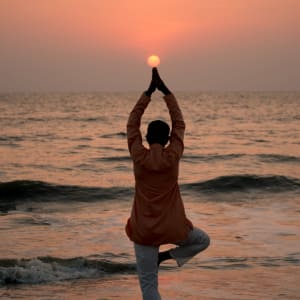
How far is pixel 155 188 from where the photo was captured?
5.50m

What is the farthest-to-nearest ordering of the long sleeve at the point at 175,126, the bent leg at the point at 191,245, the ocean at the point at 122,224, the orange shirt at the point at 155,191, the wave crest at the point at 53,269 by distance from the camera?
the wave crest at the point at 53,269 < the ocean at the point at 122,224 < the bent leg at the point at 191,245 < the long sleeve at the point at 175,126 < the orange shirt at the point at 155,191

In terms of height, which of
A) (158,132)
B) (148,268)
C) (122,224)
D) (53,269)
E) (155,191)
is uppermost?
(158,132)

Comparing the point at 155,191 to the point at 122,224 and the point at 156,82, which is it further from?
the point at 122,224

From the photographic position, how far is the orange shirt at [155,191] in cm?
548

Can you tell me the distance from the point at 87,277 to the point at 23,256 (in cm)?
162

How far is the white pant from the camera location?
564 cm

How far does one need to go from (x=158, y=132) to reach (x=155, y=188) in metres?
0.48

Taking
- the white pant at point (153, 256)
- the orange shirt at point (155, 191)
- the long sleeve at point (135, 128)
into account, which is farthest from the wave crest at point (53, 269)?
the long sleeve at point (135, 128)

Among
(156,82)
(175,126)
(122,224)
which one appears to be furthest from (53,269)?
(156,82)

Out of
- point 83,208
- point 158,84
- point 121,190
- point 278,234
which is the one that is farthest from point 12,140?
point 158,84

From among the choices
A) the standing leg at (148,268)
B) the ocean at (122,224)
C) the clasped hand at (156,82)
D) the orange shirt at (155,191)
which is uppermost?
the clasped hand at (156,82)

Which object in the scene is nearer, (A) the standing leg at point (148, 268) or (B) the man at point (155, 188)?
(B) the man at point (155, 188)

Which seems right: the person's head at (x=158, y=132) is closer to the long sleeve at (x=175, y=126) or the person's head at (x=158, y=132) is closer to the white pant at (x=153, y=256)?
the long sleeve at (x=175, y=126)

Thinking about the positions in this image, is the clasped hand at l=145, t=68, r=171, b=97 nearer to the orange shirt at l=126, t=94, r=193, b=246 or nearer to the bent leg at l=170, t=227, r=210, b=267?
the orange shirt at l=126, t=94, r=193, b=246
